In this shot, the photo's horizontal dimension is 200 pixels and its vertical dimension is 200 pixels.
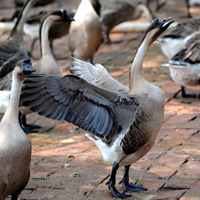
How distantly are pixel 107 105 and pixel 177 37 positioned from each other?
473 centimetres

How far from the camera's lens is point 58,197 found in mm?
4512

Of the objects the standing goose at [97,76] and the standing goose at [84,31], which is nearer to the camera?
the standing goose at [97,76]

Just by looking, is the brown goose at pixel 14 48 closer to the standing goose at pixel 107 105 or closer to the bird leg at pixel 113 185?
the standing goose at pixel 107 105

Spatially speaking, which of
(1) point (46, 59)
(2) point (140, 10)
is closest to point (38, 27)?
(2) point (140, 10)

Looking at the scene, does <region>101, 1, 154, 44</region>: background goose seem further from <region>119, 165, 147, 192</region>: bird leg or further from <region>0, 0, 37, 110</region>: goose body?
<region>119, 165, 147, 192</region>: bird leg

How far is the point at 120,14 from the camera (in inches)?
440

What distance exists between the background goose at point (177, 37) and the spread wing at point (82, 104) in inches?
177

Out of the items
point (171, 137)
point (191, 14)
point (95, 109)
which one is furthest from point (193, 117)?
point (191, 14)

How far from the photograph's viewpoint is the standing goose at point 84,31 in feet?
29.1

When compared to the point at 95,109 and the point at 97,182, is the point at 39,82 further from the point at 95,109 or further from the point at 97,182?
the point at 97,182

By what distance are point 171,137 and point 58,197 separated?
2.00 m

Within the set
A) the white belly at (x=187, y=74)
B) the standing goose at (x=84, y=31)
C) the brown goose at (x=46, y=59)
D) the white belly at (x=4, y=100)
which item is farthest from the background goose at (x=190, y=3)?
the white belly at (x=4, y=100)

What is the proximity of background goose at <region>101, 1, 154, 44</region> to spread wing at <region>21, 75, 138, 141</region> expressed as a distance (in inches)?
266

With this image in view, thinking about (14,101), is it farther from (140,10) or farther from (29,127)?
(140,10)
